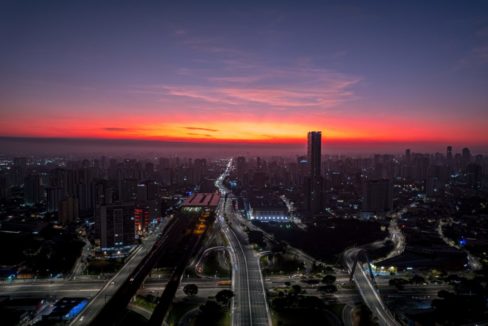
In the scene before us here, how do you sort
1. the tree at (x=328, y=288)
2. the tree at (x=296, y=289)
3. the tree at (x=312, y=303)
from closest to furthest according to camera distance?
the tree at (x=312, y=303)
the tree at (x=296, y=289)
the tree at (x=328, y=288)

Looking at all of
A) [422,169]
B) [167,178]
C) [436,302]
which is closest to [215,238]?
[436,302]

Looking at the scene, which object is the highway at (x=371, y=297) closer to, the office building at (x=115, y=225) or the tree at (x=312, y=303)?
the tree at (x=312, y=303)

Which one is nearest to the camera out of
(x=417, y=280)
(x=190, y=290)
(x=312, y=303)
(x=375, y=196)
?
(x=312, y=303)

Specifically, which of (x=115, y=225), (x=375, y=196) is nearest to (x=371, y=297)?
(x=115, y=225)

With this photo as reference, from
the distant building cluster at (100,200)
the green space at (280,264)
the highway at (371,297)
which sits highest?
the distant building cluster at (100,200)

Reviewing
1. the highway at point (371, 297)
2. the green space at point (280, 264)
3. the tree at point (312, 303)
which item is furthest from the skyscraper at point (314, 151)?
the tree at point (312, 303)

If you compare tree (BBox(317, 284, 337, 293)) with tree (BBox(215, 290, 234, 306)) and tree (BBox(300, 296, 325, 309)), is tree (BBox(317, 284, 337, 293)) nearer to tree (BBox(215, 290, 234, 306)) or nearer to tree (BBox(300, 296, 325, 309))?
tree (BBox(300, 296, 325, 309))

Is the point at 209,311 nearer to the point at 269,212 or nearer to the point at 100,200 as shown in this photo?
the point at 269,212
